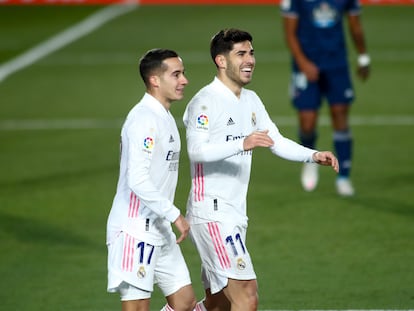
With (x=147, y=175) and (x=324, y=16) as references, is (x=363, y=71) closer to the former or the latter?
(x=324, y=16)

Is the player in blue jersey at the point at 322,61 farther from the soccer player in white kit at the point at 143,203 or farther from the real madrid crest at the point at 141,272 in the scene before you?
the real madrid crest at the point at 141,272

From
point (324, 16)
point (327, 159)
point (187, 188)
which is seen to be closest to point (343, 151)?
point (324, 16)

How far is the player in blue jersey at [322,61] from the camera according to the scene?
13125 millimetres

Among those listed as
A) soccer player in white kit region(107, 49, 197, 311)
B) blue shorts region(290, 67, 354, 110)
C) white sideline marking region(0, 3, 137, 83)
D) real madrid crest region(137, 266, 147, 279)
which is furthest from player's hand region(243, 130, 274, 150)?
white sideline marking region(0, 3, 137, 83)

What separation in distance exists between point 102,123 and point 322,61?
18.1 feet

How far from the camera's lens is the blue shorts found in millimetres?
13211

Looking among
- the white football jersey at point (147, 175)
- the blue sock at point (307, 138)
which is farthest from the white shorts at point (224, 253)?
the blue sock at point (307, 138)

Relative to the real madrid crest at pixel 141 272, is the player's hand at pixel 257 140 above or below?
above

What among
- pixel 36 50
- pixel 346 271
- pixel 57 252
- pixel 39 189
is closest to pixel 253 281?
pixel 346 271

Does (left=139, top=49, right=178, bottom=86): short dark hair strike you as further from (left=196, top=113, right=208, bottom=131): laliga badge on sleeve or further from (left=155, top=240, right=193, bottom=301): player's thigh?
(left=155, top=240, right=193, bottom=301): player's thigh

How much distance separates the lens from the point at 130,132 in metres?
7.45

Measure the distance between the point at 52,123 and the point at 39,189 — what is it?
13.9ft

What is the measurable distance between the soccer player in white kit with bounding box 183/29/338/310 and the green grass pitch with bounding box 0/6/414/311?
161 cm

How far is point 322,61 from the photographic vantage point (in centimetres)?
1323
